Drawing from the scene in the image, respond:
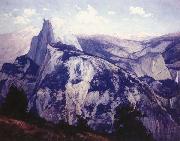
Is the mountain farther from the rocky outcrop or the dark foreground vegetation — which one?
the dark foreground vegetation

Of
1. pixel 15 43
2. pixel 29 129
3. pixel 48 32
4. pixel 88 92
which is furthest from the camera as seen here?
pixel 15 43

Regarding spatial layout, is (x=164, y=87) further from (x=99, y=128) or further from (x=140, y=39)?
(x=99, y=128)

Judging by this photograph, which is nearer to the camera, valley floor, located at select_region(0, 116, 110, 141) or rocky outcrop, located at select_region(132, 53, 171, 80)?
valley floor, located at select_region(0, 116, 110, 141)

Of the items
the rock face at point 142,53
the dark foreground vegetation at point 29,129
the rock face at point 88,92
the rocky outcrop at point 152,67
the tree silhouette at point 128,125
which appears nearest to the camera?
the dark foreground vegetation at point 29,129

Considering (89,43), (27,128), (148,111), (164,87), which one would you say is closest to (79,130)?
(27,128)

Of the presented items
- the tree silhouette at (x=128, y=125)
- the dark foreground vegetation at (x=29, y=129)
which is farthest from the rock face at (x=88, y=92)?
the dark foreground vegetation at (x=29, y=129)

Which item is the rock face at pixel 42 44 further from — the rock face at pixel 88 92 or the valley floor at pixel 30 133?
the valley floor at pixel 30 133

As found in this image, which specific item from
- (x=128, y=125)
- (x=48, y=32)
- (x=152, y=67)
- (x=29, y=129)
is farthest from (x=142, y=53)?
(x=29, y=129)

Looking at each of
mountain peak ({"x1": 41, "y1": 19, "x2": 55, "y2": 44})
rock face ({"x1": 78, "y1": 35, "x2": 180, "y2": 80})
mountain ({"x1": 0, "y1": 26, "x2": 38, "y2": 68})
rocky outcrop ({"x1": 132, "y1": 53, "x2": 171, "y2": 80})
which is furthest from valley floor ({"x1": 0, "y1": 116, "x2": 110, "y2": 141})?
mountain ({"x1": 0, "y1": 26, "x2": 38, "y2": 68})

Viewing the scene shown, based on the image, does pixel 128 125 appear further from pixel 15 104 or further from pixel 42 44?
pixel 42 44

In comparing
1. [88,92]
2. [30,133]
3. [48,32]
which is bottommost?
[30,133]
